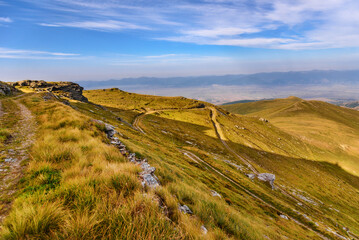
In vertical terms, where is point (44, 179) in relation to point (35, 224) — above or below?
below

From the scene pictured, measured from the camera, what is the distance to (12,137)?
1073 cm

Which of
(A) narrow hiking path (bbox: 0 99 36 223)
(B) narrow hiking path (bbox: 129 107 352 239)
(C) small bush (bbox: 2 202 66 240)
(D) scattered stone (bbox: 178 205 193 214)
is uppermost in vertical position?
(C) small bush (bbox: 2 202 66 240)

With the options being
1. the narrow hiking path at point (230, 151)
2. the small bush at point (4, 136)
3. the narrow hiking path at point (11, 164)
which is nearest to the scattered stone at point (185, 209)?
the narrow hiking path at point (11, 164)

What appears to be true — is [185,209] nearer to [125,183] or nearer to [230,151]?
[125,183]

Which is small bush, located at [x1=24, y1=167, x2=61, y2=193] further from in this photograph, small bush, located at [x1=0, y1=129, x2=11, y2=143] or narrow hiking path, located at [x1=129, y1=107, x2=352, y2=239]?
narrow hiking path, located at [x1=129, y1=107, x2=352, y2=239]

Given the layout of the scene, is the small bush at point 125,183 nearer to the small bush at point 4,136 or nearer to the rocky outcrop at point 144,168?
the rocky outcrop at point 144,168

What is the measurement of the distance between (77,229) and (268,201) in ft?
119

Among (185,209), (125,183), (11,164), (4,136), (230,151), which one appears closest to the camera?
(125,183)

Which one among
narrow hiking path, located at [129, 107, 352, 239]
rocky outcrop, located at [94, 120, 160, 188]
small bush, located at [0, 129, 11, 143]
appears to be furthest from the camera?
narrow hiking path, located at [129, 107, 352, 239]

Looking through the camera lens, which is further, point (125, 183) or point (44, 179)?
point (44, 179)

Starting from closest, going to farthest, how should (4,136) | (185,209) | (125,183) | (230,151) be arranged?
(125,183) → (185,209) → (4,136) → (230,151)

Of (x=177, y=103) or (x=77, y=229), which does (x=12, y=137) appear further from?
(x=177, y=103)

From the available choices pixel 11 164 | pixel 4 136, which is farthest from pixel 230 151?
pixel 11 164

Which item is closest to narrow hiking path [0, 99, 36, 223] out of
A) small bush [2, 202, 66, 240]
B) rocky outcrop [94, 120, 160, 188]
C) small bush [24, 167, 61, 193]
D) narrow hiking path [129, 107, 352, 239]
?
small bush [24, 167, 61, 193]
